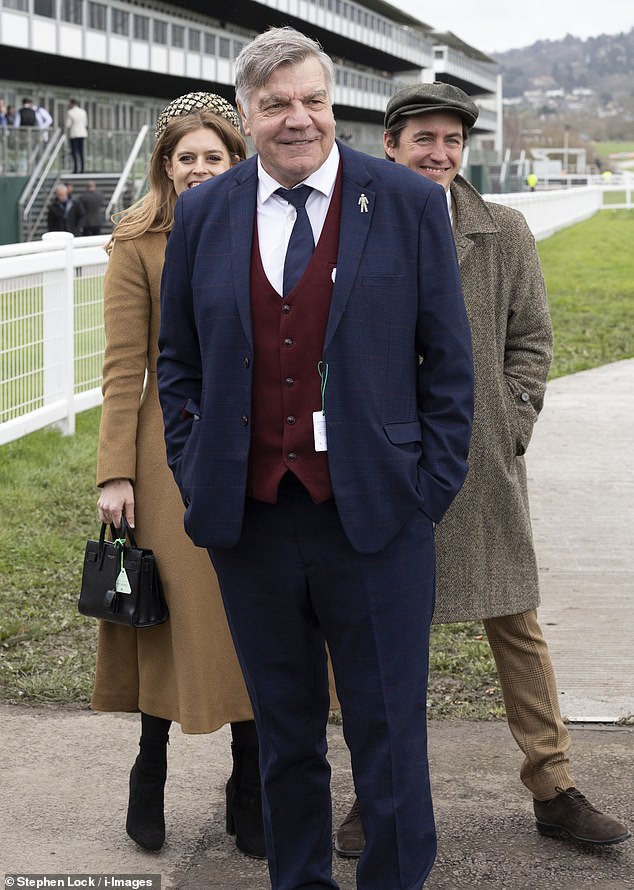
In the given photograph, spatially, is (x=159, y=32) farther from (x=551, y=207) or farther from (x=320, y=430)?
(x=320, y=430)

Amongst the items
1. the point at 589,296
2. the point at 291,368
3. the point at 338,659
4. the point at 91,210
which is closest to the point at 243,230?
the point at 291,368

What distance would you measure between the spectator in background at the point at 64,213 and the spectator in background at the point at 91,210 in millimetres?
123

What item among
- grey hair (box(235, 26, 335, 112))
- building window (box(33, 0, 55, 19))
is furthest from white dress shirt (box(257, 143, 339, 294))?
Answer: building window (box(33, 0, 55, 19))

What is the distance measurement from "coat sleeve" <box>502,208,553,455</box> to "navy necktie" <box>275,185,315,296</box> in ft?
3.06

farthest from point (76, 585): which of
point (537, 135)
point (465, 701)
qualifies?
point (537, 135)

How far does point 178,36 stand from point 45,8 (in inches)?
445

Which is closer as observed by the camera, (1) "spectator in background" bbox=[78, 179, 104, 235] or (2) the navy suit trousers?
(2) the navy suit trousers

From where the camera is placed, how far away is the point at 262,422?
290 cm

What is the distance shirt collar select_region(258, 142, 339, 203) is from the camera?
2.88 metres

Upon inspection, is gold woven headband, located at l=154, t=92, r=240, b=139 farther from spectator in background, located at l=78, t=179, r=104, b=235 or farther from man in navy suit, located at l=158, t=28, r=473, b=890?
spectator in background, located at l=78, t=179, r=104, b=235

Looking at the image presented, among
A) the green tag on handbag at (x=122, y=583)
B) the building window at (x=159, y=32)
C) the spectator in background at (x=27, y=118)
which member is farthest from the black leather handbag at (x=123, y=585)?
the building window at (x=159, y=32)

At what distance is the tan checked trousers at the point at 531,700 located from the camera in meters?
3.74

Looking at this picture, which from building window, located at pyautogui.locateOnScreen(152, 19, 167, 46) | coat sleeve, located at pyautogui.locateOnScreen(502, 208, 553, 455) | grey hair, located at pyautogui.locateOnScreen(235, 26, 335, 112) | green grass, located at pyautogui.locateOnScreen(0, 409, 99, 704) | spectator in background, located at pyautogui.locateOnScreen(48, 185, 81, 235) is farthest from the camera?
building window, located at pyautogui.locateOnScreen(152, 19, 167, 46)

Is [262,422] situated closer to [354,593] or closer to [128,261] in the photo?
[354,593]
